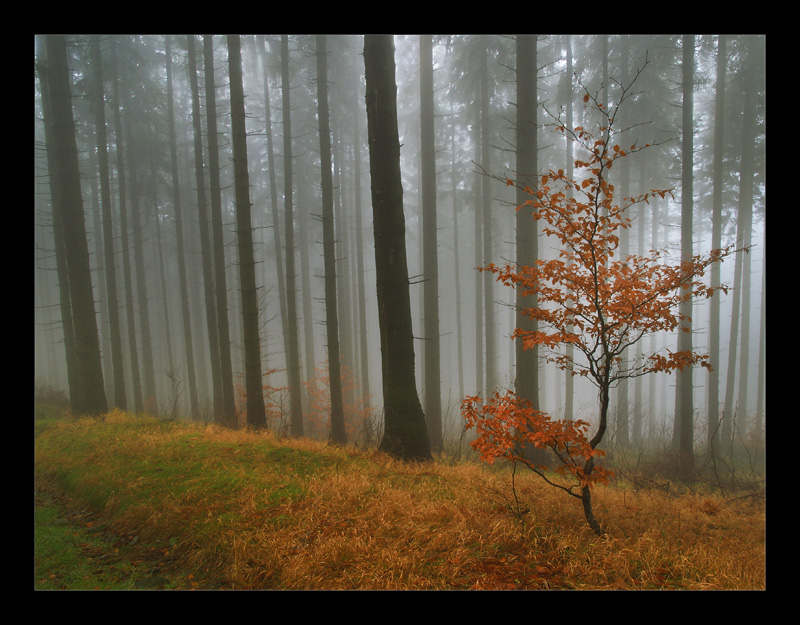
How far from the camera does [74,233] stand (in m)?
8.18

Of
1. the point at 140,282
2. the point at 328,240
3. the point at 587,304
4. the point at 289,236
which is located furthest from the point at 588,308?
the point at 140,282

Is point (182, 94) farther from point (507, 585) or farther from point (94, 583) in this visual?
point (507, 585)

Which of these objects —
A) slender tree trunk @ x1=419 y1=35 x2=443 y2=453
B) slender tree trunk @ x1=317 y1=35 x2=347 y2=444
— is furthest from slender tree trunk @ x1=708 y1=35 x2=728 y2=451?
slender tree trunk @ x1=317 y1=35 x2=347 y2=444

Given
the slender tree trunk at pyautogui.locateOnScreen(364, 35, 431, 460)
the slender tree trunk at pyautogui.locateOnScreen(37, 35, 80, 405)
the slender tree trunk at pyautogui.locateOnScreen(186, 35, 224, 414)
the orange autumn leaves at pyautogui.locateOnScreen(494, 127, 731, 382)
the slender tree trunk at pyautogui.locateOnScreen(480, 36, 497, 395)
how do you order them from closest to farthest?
the orange autumn leaves at pyautogui.locateOnScreen(494, 127, 731, 382), the slender tree trunk at pyautogui.locateOnScreen(364, 35, 431, 460), the slender tree trunk at pyautogui.locateOnScreen(37, 35, 80, 405), the slender tree trunk at pyautogui.locateOnScreen(186, 35, 224, 414), the slender tree trunk at pyautogui.locateOnScreen(480, 36, 497, 395)

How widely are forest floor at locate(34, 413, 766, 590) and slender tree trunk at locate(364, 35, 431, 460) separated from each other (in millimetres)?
520

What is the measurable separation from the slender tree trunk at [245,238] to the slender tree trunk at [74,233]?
12.8 feet

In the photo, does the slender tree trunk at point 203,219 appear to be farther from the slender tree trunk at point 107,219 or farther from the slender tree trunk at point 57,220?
the slender tree trunk at point 57,220

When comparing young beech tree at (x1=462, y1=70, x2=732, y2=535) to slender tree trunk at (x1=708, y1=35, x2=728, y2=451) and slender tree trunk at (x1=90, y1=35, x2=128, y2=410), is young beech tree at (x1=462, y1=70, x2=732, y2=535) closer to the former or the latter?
slender tree trunk at (x1=708, y1=35, x2=728, y2=451)

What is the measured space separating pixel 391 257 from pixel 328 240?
13.9ft

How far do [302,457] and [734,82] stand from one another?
15295 mm

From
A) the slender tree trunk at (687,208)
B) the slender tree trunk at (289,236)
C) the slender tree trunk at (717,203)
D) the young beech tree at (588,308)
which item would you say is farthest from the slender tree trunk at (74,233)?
the slender tree trunk at (717,203)

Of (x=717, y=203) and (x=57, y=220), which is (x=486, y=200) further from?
(x=57, y=220)

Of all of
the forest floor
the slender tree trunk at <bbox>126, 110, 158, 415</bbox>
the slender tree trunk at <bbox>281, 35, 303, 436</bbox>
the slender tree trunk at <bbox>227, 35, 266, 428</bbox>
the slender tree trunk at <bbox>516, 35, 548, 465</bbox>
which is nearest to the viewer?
the forest floor

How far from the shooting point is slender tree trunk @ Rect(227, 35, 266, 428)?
779cm
